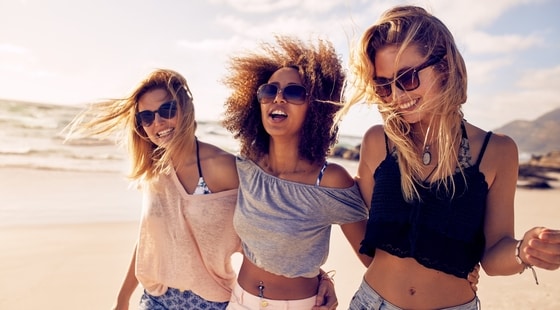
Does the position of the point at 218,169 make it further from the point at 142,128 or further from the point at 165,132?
the point at 142,128

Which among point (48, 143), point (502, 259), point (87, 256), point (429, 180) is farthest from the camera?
point (48, 143)

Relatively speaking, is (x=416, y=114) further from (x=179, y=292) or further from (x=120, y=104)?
(x=120, y=104)

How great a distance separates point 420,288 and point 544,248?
1.94ft

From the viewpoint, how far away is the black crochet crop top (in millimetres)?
2031

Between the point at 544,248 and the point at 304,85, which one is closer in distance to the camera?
the point at 544,248

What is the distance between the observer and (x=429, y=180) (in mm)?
2145

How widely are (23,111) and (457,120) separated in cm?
2726

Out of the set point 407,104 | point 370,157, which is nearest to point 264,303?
point 370,157

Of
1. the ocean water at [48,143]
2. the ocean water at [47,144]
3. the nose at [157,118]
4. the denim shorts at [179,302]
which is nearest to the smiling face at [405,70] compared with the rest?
the nose at [157,118]

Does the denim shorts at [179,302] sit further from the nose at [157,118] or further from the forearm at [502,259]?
the forearm at [502,259]

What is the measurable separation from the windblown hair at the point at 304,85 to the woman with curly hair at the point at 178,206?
9.2 inches

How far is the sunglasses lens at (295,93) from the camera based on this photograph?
276 centimetres

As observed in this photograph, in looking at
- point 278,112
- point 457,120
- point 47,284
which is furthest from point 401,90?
point 47,284

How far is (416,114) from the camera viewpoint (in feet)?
7.11
